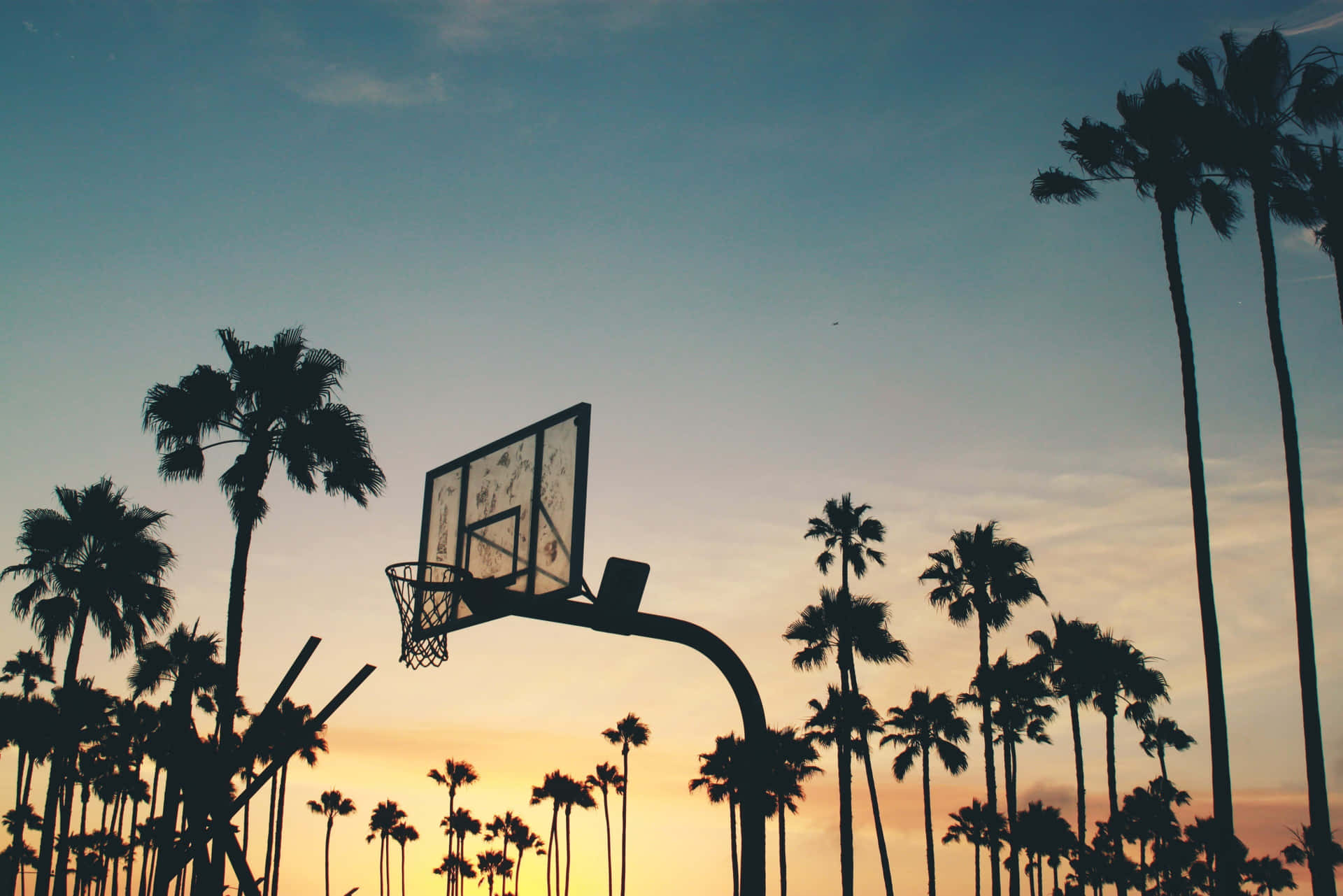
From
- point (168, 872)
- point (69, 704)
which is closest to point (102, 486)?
point (69, 704)

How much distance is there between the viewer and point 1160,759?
207ft

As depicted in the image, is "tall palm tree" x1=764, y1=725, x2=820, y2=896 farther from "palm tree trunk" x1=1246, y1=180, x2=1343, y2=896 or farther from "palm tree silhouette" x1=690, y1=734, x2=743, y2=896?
"palm tree trunk" x1=1246, y1=180, x2=1343, y2=896

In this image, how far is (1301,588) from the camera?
17.8 metres

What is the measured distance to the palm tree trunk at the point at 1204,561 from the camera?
1670cm

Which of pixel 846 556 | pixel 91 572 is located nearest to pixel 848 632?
pixel 846 556

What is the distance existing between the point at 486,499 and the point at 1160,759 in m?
64.2

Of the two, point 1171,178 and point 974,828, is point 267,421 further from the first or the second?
point 974,828

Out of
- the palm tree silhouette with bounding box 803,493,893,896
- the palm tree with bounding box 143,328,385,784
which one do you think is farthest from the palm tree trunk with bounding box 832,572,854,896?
the palm tree with bounding box 143,328,385,784

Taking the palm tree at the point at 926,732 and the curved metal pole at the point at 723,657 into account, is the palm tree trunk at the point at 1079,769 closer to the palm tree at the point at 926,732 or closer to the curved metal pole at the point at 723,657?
the palm tree at the point at 926,732

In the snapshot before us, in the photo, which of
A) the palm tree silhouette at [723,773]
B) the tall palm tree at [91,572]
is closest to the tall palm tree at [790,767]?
the palm tree silhouette at [723,773]

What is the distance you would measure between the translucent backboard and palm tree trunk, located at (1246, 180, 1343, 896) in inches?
549

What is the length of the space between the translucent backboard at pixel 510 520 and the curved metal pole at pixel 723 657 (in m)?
0.29

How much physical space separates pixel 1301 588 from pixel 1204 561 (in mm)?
1663

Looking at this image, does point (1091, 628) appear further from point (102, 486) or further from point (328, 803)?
point (328, 803)
